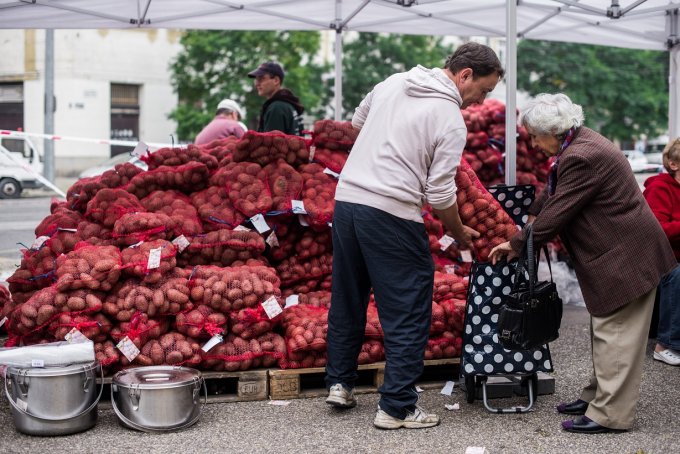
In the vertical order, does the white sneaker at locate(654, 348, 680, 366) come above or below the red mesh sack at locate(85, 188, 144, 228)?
below

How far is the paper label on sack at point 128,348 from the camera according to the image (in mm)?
4508

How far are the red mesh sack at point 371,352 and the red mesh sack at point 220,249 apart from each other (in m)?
0.96

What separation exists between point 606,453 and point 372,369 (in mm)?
1396

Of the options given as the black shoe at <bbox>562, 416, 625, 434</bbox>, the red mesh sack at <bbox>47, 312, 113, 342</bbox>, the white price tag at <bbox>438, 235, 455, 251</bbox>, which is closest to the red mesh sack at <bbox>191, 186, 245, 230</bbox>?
the red mesh sack at <bbox>47, 312, 113, 342</bbox>

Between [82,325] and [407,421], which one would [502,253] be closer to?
[407,421]

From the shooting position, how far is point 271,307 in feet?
15.4

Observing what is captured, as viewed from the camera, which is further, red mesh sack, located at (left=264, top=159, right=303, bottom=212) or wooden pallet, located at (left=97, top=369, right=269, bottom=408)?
red mesh sack, located at (left=264, top=159, right=303, bottom=212)

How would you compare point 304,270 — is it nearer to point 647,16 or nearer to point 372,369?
point 372,369

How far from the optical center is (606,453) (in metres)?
3.89

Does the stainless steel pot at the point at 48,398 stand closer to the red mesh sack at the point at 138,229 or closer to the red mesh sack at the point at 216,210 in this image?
the red mesh sack at the point at 138,229

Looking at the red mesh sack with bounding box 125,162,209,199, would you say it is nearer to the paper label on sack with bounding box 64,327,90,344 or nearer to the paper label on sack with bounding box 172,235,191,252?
the paper label on sack with bounding box 172,235,191,252

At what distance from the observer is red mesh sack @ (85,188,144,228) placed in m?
5.30

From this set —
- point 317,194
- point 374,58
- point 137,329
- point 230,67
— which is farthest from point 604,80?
point 137,329

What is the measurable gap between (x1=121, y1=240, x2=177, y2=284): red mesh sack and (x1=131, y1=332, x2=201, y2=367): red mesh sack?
1.13 feet
